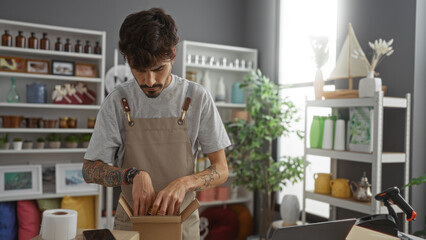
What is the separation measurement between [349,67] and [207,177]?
187cm

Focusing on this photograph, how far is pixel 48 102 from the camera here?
12.5 ft

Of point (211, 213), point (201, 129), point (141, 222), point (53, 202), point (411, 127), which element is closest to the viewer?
point (141, 222)

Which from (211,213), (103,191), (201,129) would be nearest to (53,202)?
(103,191)

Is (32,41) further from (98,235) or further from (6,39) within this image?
(98,235)

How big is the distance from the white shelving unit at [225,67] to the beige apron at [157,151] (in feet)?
8.64

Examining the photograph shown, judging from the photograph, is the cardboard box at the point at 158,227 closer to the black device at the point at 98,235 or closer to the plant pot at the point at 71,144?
the black device at the point at 98,235

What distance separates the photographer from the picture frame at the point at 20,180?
3.46 m

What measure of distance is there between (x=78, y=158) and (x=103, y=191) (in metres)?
0.43

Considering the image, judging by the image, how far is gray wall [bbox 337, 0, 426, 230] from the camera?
2656 mm

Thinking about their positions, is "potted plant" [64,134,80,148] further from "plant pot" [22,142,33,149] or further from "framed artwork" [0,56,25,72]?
"framed artwork" [0,56,25,72]

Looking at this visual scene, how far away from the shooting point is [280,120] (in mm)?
3637

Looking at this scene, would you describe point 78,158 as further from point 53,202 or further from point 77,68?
point 77,68

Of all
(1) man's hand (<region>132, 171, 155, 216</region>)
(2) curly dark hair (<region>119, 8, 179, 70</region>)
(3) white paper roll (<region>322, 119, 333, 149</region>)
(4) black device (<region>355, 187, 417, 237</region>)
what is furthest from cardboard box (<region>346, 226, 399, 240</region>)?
(3) white paper roll (<region>322, 119, 333, 149</region>)

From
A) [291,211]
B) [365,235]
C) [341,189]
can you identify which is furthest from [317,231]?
[291,211]
